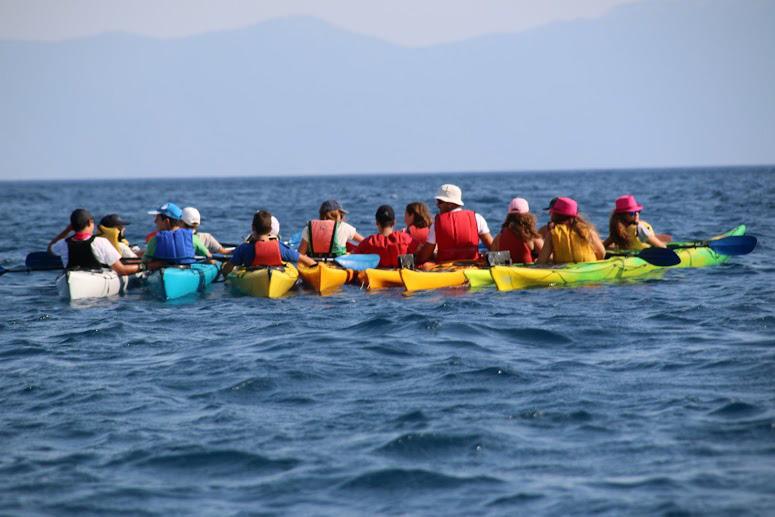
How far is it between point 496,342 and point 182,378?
11.1 feet

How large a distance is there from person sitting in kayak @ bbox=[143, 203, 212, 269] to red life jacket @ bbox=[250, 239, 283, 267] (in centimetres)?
105

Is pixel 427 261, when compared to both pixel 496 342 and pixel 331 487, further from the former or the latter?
pixel 331 487

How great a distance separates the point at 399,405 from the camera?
863 cm

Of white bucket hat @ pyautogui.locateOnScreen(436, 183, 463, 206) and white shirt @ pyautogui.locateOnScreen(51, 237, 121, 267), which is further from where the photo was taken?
white shirt @ pyautogui.locateOnScreen(51, 237, 121, 267)

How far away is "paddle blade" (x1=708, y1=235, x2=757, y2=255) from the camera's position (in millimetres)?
17156

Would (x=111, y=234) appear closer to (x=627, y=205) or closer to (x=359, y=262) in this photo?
(x=359, y=262)

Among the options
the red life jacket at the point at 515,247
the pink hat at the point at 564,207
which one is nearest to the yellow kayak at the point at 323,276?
the red life jacket at the point at 515,247

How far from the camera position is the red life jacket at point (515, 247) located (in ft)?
50.1

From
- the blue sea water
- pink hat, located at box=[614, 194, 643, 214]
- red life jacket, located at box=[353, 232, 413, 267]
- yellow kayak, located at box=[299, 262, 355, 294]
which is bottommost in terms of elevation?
the blue sea water

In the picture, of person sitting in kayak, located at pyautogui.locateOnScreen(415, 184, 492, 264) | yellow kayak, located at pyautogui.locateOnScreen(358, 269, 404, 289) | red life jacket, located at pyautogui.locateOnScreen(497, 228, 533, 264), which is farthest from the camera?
red life jacket, located at pyautogui.locateOnScreen(497, 228, 533, 264)

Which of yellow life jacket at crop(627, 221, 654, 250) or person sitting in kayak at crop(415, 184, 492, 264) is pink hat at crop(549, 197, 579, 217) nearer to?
person sitting in kayak at crop(415, 184, 492, 264)

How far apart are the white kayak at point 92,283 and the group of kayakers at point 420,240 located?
0.15 m

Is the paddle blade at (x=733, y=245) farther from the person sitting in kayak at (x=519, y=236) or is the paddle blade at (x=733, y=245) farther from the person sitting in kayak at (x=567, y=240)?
the person sitting in kayak at (x=519, y=236)

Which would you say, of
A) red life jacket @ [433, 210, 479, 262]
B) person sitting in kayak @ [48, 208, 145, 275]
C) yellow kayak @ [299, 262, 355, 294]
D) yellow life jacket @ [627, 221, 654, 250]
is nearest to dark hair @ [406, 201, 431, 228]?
red life jacket @ [433, 210, 479, 262]
